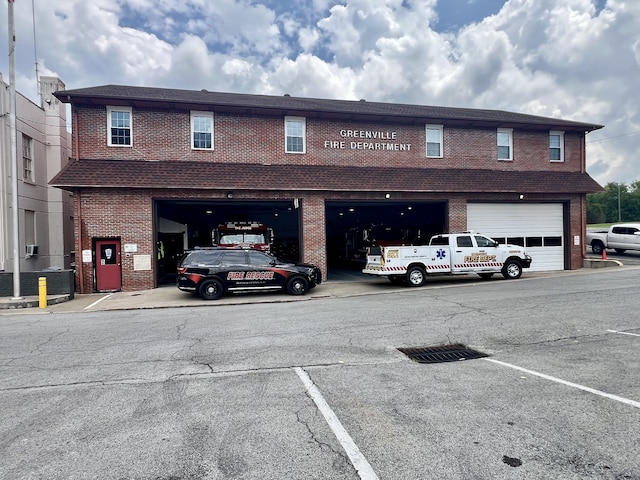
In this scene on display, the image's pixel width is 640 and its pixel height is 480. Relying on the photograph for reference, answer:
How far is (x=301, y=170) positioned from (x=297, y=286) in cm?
569

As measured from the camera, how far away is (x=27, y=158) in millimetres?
19078

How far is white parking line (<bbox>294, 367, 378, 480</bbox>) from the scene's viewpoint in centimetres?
323

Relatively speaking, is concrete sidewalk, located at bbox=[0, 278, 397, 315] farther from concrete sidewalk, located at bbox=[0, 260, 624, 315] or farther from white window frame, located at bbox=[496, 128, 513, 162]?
white window frame, located at bbox=[496, 128, 513, 162]

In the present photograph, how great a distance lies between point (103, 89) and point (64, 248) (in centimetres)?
869

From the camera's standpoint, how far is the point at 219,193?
54.6 ft

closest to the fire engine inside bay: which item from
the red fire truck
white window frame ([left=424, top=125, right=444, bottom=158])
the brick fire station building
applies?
the red fire truck

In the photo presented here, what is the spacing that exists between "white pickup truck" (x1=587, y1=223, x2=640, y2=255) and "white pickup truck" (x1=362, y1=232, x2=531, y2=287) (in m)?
14.3

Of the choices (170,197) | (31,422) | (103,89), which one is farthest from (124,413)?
(103,89)

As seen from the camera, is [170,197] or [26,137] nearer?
[170,197]

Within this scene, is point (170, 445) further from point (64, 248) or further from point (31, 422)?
point (64, 248)

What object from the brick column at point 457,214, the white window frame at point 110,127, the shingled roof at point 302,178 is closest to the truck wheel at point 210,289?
the shingled roof at point 302,178

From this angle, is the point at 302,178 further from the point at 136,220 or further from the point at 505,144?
the point at 505,144

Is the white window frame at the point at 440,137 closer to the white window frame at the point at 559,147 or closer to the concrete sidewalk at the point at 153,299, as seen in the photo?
the white window frame at the point at 559,147

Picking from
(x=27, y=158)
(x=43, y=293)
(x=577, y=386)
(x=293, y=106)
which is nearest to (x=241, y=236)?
(x=293, y=106)
